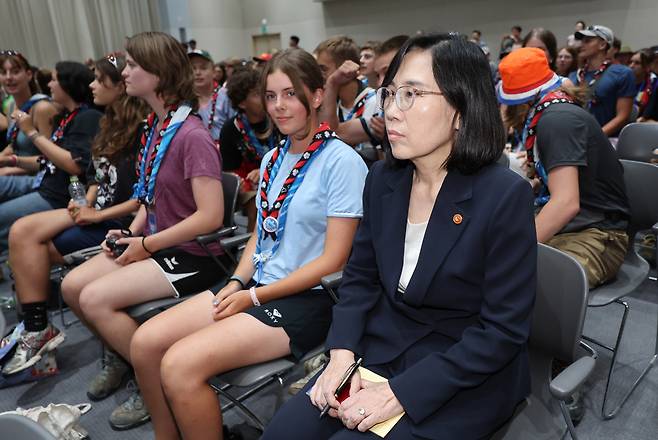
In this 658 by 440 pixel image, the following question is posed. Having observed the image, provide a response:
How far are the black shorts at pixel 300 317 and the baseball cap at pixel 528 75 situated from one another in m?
1.29

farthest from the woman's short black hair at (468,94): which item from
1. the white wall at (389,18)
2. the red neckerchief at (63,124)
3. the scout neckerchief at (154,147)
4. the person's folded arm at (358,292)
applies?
the white wall at (389,18)

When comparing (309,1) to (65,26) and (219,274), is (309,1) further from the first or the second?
(219,274)

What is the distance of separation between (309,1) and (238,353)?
47.4ft

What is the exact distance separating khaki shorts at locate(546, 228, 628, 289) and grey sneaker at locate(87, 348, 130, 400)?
2.19 metres

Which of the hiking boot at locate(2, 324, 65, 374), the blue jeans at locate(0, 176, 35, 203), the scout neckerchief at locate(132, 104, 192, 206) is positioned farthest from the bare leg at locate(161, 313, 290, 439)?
the blue jeans at locate(0, 176, 35, 203)

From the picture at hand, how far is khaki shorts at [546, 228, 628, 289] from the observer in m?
1.97

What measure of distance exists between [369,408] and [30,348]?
2.16 meters

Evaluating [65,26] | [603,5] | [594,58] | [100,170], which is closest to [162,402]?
[100,170]

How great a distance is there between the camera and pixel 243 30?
52.5 ft

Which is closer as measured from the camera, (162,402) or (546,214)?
(162,402)

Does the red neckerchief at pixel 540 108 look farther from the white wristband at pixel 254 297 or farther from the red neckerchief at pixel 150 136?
the red neckerchief at pixel 150 136

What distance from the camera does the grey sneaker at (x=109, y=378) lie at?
236cm

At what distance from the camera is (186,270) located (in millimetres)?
2176

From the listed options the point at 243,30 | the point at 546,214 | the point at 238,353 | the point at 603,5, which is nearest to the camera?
the point at 238,353
